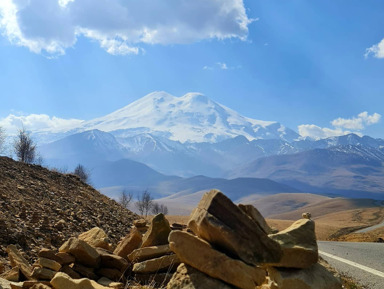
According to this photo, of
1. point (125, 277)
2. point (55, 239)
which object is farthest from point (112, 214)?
point (125, 277)

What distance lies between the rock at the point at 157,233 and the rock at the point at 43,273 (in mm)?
1899

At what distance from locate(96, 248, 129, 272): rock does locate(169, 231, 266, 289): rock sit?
1992 mm

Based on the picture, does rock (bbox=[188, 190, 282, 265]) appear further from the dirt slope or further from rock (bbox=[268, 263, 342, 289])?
the dirt slope

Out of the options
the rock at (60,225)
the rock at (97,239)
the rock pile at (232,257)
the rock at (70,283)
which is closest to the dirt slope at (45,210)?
the rock at (60,225)

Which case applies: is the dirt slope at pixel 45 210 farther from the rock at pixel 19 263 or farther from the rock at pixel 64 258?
the rock at pixel 64 258

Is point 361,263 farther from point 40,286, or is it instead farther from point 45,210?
point 40,286

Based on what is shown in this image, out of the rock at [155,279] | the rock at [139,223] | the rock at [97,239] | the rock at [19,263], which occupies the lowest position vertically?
the rock at [155,279]

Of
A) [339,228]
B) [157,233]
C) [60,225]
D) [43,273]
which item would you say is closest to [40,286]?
[43,273]

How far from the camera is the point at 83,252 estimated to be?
7.62 meters

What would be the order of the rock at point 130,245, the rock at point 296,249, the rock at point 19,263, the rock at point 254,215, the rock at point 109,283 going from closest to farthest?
1. the rock at point 296,249
2. the rock at point 254,215
3. the rock at point 109,283
4. the rock at point 19,263
5. the rock at point 130,245

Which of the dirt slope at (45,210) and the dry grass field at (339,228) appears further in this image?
the dry grass field at (339,228)

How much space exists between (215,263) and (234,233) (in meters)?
0.51

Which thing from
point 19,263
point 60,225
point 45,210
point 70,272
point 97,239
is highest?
point 45,210

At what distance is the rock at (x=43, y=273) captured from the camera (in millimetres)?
7051
